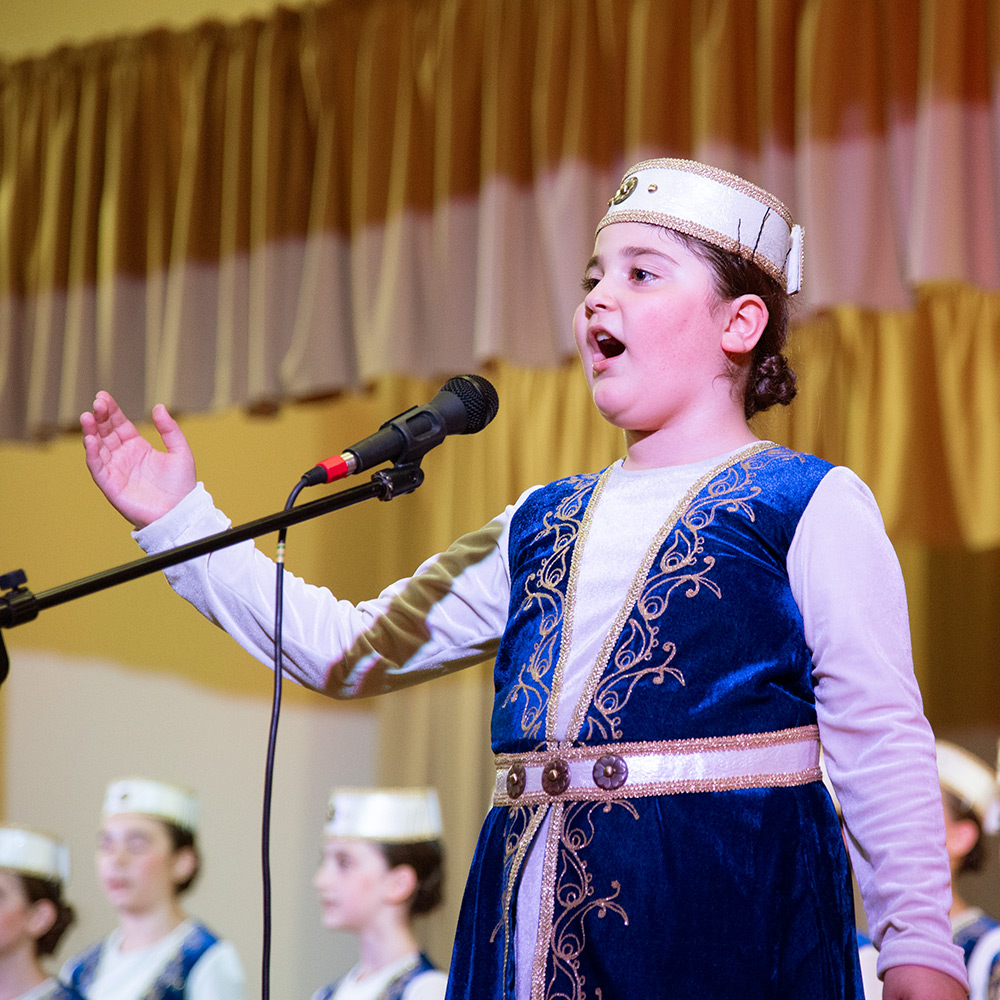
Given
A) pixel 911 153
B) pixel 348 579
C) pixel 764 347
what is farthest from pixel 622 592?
pixel 348 579

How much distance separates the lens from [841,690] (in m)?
1.10

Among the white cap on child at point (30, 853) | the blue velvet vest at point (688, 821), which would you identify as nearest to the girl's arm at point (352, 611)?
the blue velvet vest at point (688, 821)

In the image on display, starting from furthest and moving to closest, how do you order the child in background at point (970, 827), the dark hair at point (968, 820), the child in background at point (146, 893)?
the child in background at point (146, 893), the dark hair at point (968, 820), the child in background at point (970, 827)

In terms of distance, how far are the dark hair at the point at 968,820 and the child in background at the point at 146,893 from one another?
68.7 inches

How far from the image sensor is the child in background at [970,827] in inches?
100

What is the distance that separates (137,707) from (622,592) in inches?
117

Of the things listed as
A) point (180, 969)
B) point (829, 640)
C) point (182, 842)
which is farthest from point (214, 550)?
point (182, 842)

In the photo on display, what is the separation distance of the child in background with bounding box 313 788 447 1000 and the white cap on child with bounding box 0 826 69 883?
74 cm

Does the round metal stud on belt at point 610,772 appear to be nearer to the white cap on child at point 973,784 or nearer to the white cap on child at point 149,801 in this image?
the white cap on child at point 973,784

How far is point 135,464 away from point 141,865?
2.41m

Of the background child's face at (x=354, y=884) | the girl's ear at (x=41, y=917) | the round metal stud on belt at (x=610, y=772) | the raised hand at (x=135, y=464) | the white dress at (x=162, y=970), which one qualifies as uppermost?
the raised hand at (x=135, y=464)

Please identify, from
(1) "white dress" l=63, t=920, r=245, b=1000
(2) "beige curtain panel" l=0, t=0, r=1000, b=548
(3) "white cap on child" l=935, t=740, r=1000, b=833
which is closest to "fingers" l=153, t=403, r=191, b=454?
(2) "beige curtain panel" l=0, t=0, r=1000, b=548

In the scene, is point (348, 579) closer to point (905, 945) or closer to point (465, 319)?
point (465, 319)

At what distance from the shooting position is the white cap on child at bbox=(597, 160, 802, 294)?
1.30m
